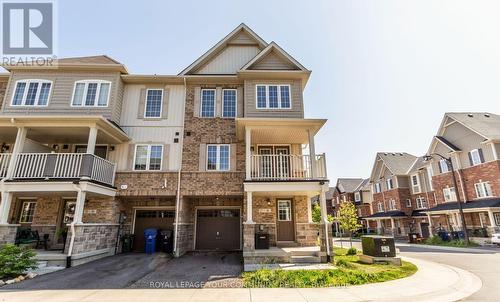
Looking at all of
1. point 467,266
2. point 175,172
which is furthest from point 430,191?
point 175,172

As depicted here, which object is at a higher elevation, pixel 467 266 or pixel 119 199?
pixel 119 199

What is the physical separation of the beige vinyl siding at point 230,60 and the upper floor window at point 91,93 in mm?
5290

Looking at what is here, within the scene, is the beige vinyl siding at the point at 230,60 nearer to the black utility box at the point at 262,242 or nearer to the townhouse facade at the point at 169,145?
the townhouse facade at the point at 169,145

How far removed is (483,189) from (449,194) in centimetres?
383

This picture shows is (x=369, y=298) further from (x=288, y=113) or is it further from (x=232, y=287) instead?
(x=288, y=113)

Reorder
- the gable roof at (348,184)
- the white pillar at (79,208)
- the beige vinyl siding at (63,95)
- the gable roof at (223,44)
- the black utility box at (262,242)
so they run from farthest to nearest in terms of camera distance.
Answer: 1. the gable roof at (348,184)
2. the gable roof at (223,44)
3. the beige vinyl siding at (63,95)
4. the black utility box at (262,242)
5. the white pillar at (79,208)

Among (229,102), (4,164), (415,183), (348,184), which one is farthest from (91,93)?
(348,184)

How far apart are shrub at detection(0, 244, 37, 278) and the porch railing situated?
10.6 ft

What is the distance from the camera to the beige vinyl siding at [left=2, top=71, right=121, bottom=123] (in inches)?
520

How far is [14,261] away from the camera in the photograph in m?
8.49

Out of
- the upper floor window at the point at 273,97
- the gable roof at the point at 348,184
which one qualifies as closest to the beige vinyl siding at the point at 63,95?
the upper floor window at the point at 273,97

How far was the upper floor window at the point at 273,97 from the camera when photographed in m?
13.6

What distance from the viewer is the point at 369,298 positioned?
614cm

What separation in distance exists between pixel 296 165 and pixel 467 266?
834 cm
